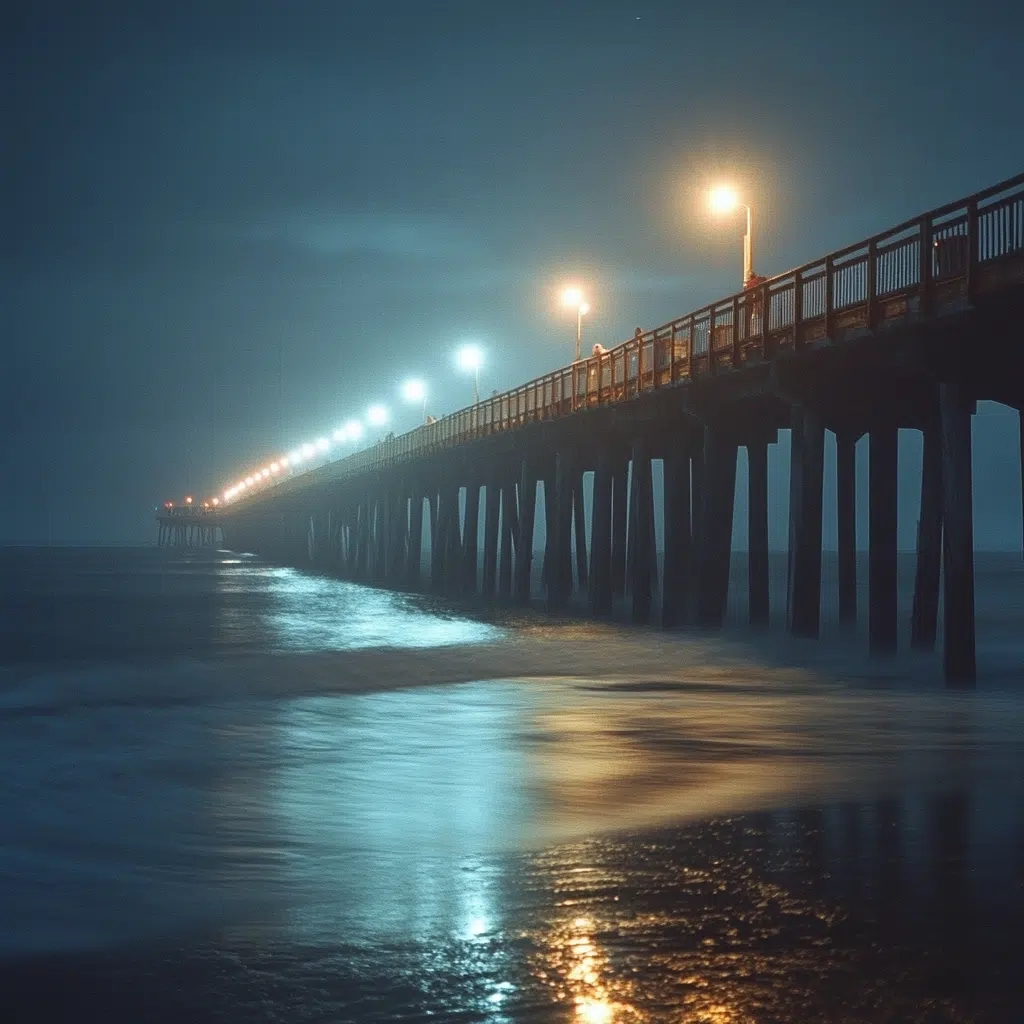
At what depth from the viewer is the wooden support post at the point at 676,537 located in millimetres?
31969

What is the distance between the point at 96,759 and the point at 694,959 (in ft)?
32.3

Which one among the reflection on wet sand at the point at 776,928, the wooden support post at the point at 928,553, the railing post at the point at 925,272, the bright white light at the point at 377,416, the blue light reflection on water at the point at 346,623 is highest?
the bright white light at the point at 377,416

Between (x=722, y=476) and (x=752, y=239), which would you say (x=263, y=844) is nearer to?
(x=722, y=476)

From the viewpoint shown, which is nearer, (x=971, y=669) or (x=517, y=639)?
(x=971, y=669)

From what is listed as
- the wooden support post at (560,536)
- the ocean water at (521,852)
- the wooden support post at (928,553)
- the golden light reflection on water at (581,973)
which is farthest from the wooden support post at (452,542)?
the golden light reflection on water at (581,973)

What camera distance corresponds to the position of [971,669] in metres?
20.1

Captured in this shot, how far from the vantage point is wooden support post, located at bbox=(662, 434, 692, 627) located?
3197 cm

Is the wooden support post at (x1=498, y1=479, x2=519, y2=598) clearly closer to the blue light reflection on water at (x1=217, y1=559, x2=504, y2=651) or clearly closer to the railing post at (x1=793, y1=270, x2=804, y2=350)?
the blue light reflection on water at (x1=217, y1=559, x2=504, y2=651)

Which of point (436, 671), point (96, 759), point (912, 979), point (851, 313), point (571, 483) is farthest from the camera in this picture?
point (571, 483)

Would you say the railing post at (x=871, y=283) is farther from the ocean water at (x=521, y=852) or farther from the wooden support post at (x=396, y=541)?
the wooden support post at (x=396, y=541)

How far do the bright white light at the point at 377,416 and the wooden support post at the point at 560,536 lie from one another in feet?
166

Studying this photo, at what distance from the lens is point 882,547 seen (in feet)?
82.3

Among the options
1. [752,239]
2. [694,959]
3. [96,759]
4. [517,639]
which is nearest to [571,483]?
[517,639]

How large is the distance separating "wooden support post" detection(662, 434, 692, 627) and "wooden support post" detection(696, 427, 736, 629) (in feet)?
4.84
